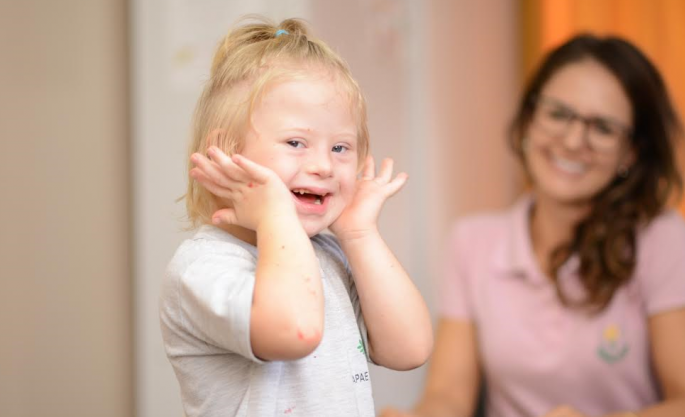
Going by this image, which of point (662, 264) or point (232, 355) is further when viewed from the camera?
point (662, 264)

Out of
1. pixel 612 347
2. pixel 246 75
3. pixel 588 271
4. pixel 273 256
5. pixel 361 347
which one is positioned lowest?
pixel 612 347

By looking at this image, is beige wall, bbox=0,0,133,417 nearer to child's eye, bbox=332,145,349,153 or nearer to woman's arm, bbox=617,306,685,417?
child's eye, bbox=332,145,349,153

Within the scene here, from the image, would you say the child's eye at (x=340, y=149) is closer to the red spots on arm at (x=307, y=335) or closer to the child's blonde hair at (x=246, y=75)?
the child's blonde hair at (x=246, y=75)

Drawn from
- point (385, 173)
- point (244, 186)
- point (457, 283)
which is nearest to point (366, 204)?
point (385, 173)

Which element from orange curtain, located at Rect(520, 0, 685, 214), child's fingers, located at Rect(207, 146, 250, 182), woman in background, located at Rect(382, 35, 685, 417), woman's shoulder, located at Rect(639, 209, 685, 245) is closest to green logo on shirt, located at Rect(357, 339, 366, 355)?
child's fingers, located at Rect(207, 146, 250, 182)

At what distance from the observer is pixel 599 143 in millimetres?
1653

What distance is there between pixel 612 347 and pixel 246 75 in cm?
123

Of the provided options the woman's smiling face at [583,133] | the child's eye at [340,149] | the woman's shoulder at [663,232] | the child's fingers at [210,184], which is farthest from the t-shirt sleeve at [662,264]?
the child's fingers at [210,184]

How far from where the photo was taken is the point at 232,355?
2.47 ft

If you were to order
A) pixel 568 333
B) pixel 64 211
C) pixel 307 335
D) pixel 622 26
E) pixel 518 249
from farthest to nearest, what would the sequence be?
pixel 622 26, pixel 518 249, pixel 568 333, pixel 64 211, pixel 307 335

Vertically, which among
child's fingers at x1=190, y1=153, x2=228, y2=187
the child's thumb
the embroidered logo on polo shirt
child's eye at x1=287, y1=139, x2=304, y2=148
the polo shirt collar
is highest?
child's eye at x1=287, y1=139, x2=304, y2=148

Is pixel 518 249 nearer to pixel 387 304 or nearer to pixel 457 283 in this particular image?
pixel 457 283

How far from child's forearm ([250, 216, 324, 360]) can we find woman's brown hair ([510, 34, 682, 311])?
1.14m

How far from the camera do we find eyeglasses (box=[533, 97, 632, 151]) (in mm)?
1653
